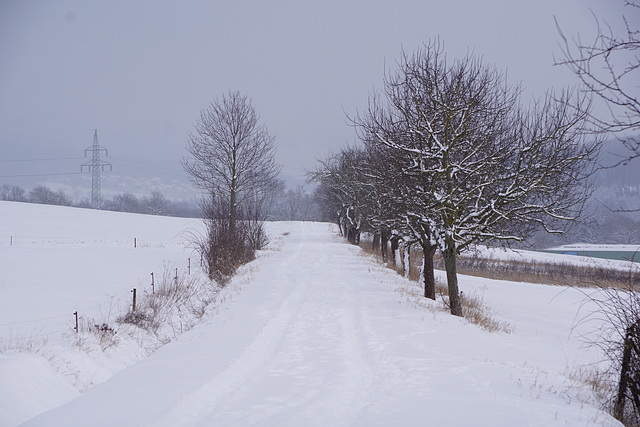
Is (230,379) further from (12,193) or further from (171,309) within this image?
(12,193)

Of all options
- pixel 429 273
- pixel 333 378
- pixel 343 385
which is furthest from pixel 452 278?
pixel 343 385

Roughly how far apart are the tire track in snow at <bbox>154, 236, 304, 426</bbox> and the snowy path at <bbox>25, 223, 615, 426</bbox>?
20 mm

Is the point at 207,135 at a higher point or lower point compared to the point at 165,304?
higher

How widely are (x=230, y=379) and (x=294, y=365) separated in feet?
3.87

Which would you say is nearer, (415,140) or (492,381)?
(492,381)

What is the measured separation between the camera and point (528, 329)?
13.6 metres

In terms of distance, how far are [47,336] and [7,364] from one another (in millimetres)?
3645

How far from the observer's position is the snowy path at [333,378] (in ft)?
15.0

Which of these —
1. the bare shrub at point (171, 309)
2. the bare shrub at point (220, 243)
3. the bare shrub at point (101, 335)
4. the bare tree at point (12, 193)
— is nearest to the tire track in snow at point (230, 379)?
the bare shrub at point (171, 309)

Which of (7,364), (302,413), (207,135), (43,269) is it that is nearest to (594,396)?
(302,413)

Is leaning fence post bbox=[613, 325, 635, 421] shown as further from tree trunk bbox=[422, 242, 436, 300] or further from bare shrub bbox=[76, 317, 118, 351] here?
tree trunk bbox=[422, 242, 436, 300]

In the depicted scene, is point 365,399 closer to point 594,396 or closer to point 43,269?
point 594,396

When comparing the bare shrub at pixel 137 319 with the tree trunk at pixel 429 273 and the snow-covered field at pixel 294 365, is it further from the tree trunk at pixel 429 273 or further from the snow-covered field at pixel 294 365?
the tree trunk at pixel 429 273

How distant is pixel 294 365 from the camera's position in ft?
21.5
